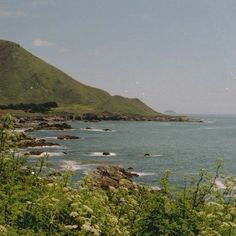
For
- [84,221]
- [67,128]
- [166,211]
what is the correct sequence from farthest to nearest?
[67,128] < [166,211] < [84,221]

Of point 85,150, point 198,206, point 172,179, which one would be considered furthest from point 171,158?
point 198,206

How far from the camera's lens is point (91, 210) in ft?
40.4

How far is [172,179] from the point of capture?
227 ft

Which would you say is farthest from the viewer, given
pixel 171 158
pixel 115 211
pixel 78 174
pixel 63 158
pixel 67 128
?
pixel 67 128

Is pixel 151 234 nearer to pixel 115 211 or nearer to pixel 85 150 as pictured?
pixel 115 211

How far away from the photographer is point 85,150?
367ft

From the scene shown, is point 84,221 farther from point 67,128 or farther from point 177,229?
point 67,128

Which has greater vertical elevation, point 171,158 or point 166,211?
point 166,211

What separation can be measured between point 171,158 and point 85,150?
20.9m

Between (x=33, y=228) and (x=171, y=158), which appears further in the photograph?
(x=171, y=158)

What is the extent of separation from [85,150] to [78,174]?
1687 inches

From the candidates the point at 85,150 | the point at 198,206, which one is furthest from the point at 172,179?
the point at 198,206

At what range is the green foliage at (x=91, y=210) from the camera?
12727mm

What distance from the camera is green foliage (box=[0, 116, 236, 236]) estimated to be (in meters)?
12.7
